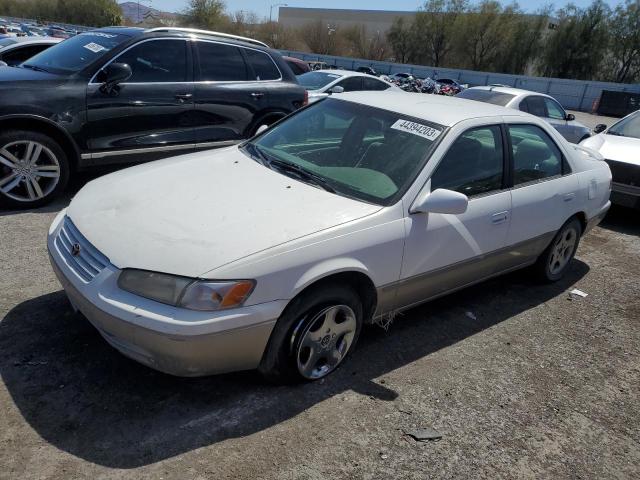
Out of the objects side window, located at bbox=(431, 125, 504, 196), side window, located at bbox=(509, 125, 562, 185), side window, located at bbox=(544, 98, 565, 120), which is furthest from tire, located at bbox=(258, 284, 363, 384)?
side window, located at bbox=(544, 98, 565, 120)

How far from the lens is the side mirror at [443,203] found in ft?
10.7

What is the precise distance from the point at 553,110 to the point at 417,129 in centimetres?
935

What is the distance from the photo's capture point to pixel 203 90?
6.27 metres

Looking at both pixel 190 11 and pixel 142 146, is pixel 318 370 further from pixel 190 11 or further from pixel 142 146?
pixel 190 11

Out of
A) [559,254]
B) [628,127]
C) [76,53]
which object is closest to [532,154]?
[559,254]

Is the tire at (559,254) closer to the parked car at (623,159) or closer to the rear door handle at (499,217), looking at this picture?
the rear door handle at (499,217)

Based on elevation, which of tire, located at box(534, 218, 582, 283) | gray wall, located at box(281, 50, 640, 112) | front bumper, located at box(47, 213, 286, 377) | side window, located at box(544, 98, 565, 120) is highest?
side window, located at box(544, 98, 565, 120)

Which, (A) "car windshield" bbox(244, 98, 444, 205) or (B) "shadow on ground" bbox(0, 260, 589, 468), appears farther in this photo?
(A) "car windshield" bbox(244, 98, 444, 205)

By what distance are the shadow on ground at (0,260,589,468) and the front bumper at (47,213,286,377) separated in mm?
285

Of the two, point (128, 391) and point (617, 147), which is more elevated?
point (617, 147)

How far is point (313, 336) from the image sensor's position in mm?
3039

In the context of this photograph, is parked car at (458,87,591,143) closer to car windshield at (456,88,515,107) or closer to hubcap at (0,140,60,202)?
car windshield at (456,88,515,107)

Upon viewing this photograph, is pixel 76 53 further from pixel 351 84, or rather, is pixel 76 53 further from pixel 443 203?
pixel 351 84

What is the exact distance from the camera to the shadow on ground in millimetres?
2598
